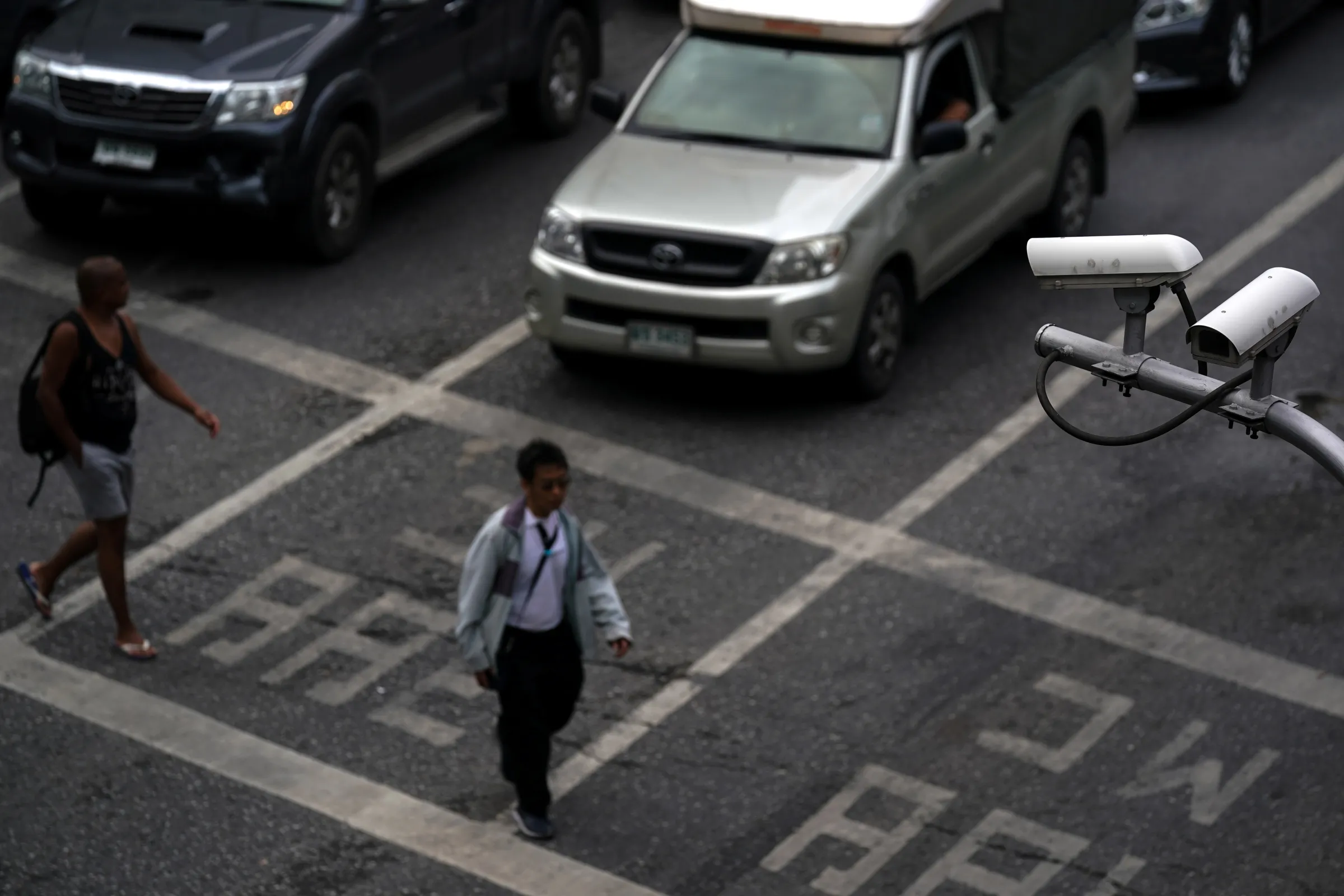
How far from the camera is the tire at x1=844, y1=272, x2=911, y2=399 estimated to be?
12883mm

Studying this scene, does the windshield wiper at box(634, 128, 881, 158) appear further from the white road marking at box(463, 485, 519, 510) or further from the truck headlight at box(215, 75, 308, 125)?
the white road marking at box(463, 485, 519, 510)

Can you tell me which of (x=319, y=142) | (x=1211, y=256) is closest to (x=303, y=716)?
(x=319, y=142)

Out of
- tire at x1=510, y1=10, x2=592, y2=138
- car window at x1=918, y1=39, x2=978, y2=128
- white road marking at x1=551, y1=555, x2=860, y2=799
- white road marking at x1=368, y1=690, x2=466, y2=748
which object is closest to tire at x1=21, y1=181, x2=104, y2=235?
tire at x1=510, y1=10, x2=592, y2=138

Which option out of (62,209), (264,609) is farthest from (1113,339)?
(62,209)

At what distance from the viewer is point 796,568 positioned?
1143 cm

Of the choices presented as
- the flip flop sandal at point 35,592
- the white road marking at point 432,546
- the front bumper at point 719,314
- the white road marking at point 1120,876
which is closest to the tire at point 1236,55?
the front bumper at point 719,314

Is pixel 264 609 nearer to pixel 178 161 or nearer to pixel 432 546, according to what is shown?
pixel 432 546

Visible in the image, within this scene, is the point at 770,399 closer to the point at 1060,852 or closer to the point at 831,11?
the point at 831,11

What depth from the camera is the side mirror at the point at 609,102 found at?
13844 millimetres

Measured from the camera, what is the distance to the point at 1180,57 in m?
17.1

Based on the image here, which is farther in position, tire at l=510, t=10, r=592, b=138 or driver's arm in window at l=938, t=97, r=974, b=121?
tire at l=510, t=10, r=592, b=138

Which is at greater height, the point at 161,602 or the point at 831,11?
the point at 831,11

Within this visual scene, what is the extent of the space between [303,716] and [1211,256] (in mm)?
7110

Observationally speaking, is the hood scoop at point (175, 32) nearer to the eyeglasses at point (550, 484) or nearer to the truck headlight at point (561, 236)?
the truck headlight at point (561, 236)
